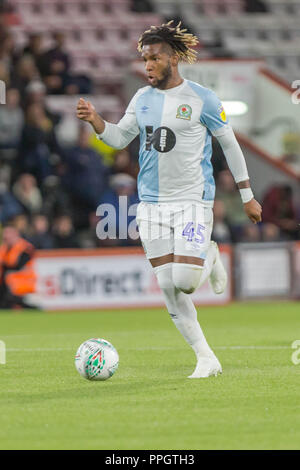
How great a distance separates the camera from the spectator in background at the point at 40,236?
17.2m

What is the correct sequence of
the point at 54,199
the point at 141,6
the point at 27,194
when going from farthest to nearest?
the point at 141,6, the point at 54,199, the point at 27,194

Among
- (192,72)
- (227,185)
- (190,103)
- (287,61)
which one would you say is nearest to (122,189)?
(227,185)

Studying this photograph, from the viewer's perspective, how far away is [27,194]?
57.9 feet

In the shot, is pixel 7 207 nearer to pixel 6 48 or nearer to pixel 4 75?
pixel 4 75

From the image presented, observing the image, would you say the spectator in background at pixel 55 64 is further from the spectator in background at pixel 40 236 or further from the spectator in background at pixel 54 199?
the spectator in background at pixel 40 236

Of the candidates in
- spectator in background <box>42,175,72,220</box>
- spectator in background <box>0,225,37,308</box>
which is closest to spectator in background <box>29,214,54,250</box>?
spectator in background <box>0,225,37,308</box>

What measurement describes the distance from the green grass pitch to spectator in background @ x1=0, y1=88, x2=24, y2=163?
21.8 ft

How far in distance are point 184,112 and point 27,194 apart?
1013cm

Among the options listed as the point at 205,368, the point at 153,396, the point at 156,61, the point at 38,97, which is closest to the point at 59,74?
the point at 38,97

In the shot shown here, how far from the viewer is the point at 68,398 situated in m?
6.86

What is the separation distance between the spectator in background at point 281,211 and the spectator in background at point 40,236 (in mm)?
3923
